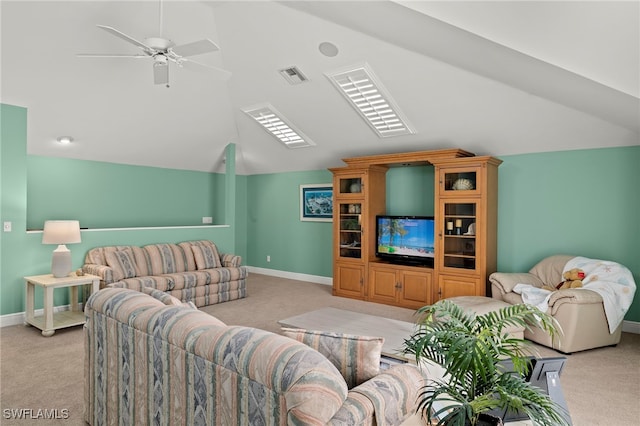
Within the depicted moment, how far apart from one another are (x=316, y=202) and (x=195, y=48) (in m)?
4.38

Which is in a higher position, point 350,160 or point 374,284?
point 350,160

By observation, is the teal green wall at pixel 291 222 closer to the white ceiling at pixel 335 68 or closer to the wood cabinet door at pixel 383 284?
the white ceiling at pixel 335 68

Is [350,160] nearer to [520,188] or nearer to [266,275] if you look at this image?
[520,188]

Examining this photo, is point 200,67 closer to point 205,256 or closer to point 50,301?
point 50,301

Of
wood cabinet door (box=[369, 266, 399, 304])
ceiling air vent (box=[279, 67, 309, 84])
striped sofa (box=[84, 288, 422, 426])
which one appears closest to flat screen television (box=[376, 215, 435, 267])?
wood cabinet door (box=[369, 266, 399, 304])

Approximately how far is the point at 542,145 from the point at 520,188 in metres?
0.59

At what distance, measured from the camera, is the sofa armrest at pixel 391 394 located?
145 cm

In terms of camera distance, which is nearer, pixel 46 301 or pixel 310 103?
pixel 46 301

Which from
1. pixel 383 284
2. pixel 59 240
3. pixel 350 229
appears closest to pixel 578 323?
pixel 383 284

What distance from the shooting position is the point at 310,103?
218 inches

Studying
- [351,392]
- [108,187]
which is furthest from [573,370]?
[108,187]

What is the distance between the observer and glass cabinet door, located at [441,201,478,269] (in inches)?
197

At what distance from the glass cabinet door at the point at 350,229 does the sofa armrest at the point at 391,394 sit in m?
4.28

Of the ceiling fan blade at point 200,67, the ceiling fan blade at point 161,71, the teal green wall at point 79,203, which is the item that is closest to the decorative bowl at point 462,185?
the ceiling fan blade at point 200,67
